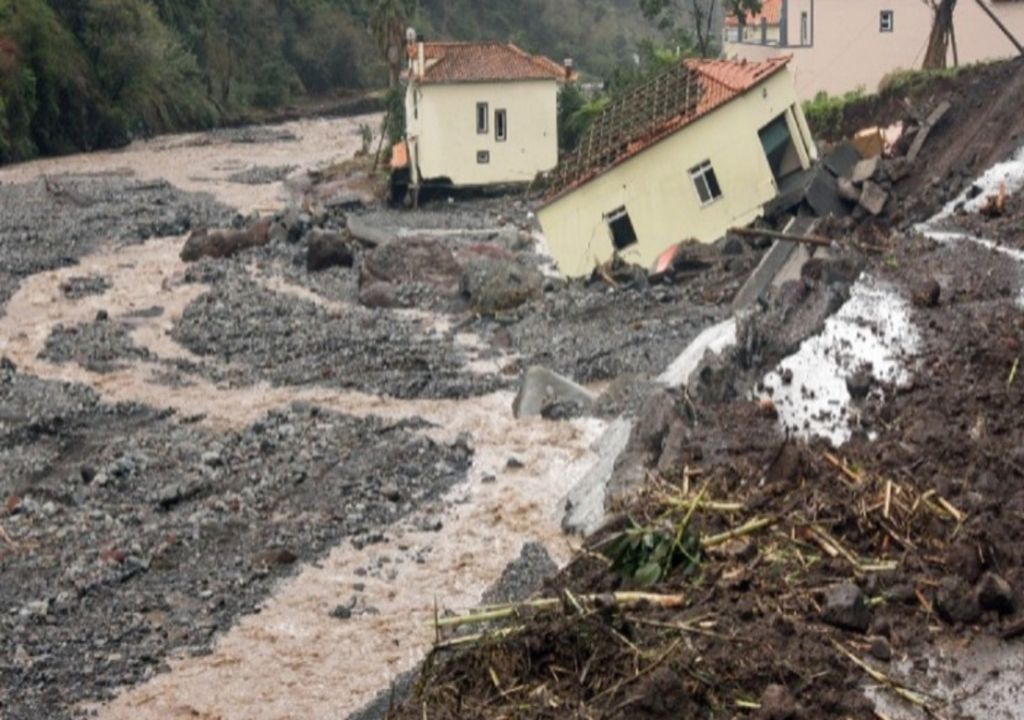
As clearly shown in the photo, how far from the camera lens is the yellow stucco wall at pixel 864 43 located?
43.7 metres

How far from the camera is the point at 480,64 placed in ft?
167

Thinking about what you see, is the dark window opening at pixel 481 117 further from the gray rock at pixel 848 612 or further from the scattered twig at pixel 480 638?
the gray rock at pixel 848 612

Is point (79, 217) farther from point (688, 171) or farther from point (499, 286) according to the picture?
Answer: point (688, 171)

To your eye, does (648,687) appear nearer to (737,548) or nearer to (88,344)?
(737,548)

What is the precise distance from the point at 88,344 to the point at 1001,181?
15674mm

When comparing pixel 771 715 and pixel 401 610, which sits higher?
pixel 771 715

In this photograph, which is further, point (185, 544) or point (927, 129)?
point (927, 129)

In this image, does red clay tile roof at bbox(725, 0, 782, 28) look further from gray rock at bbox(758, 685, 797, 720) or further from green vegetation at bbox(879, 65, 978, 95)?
gray rock at bbox(758, 685, 797, 720)

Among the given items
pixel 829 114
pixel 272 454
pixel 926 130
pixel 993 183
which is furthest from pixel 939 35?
pixel 272 454

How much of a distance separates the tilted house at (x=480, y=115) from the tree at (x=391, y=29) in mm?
11655

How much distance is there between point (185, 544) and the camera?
19172 mm

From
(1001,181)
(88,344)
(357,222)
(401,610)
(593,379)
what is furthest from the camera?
(357,222)

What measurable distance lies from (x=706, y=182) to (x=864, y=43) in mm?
14102

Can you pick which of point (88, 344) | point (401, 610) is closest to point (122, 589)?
point (401, 610)
